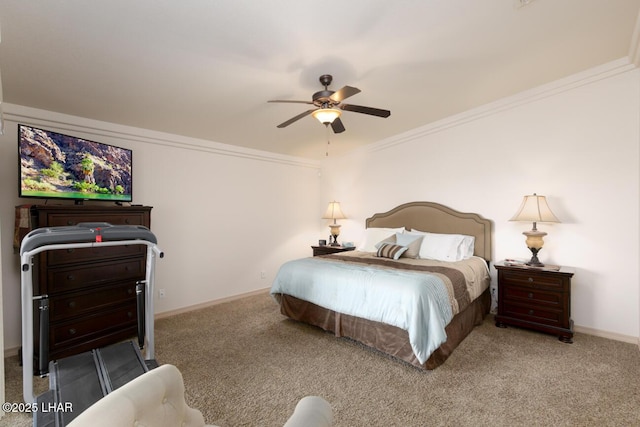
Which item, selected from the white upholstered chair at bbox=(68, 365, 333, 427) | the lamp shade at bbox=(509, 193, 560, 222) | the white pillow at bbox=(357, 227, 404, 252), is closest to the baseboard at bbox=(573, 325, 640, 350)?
the lamp shade at bbox=(509, 193, 560, 222)

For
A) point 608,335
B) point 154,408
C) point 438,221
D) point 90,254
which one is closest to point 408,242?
point 438,221

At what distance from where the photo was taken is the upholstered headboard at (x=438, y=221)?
12.3 ft

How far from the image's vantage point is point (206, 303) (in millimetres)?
4234

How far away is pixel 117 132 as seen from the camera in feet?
11.5

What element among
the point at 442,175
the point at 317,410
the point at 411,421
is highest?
the point at 442,175

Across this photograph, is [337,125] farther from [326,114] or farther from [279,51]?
[279,51]

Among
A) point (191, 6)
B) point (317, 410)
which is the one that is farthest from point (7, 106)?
point (317, 410)

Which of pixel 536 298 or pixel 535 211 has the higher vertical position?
pixel 535 211

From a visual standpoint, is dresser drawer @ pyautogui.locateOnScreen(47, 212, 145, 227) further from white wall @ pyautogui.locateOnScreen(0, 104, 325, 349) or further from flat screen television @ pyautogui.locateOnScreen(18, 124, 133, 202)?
white wall @ pyautogui.locateOnScreen(0, 104, 325, 349)

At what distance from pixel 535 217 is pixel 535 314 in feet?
3.36

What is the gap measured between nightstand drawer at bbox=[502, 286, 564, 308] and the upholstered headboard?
611mm

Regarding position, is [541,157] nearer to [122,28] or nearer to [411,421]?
[411,421]

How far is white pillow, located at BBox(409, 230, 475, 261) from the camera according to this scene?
12.0ft

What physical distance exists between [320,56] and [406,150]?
259cm
